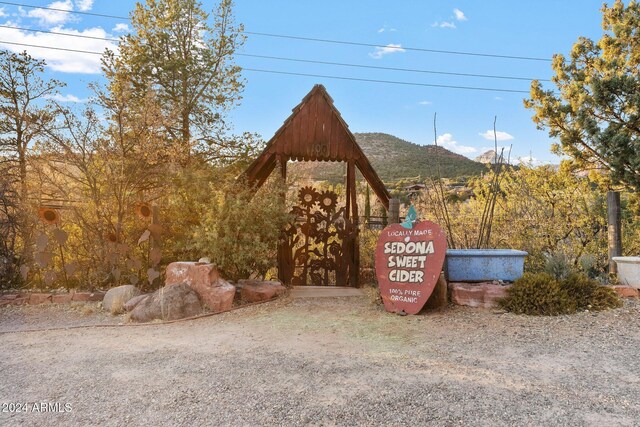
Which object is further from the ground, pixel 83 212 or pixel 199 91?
pixel 199 91

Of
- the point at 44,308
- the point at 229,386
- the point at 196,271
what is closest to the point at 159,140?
the point at 196,271

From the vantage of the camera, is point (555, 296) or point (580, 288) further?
point (580, 288)

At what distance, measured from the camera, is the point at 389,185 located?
32.8m

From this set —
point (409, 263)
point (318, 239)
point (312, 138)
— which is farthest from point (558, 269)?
point (312, 138)

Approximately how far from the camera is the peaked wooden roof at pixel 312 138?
856cm

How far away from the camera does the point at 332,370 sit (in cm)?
408

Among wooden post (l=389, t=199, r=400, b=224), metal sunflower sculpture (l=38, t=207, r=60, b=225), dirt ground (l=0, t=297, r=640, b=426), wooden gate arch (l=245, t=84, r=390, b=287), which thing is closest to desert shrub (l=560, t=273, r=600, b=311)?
dirt ground (l=0, t=297, r=640, b=426)

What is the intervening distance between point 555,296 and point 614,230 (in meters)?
2.74

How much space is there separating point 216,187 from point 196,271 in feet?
5.60

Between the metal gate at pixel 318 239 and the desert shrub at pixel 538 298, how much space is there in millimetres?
3183

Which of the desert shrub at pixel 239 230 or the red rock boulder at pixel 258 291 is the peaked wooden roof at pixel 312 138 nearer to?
the desert shrub at pixel 239 230

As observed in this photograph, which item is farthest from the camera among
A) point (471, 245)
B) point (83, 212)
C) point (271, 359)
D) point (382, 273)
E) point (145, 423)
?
point (471, 245)

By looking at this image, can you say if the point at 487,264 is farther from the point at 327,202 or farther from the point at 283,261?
the point at 283,261

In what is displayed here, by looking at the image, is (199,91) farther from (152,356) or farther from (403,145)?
(403,145)
